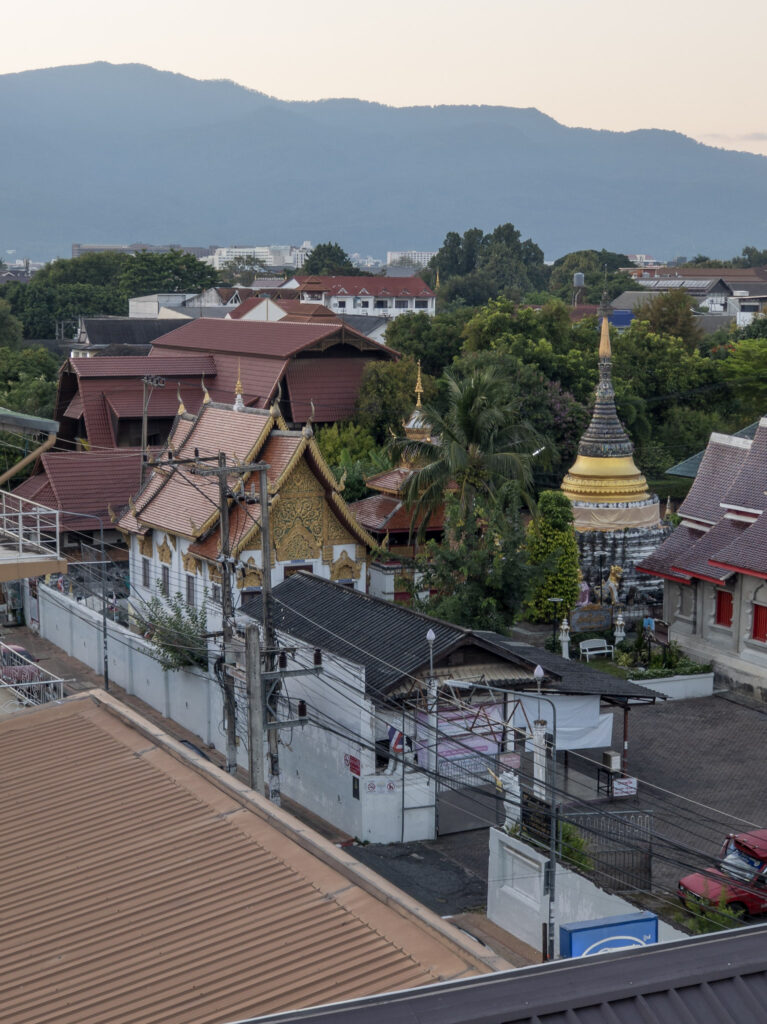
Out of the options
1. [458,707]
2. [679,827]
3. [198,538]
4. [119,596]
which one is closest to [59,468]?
[119,596]

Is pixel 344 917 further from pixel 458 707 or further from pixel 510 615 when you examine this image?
pixel 510 615

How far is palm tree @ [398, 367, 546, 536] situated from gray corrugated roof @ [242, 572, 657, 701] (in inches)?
297

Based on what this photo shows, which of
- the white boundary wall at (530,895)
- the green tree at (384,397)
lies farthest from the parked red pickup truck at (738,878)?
the green tree at (384,397)

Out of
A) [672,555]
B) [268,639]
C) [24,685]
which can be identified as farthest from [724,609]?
[24,685]

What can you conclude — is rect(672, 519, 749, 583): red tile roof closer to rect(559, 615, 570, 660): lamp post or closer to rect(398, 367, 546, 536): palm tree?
rect(559, 615, 570, 660): lamp post

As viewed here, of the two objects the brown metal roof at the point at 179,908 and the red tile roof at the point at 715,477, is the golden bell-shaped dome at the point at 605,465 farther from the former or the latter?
the brown metal roof at the point at 179,908

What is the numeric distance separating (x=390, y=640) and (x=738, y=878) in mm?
8542

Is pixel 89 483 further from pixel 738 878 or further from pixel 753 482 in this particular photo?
pixel 738 878

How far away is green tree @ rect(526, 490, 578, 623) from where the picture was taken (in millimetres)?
36156

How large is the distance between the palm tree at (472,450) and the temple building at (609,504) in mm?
4342

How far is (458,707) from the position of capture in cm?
2417

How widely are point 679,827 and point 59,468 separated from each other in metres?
28.7

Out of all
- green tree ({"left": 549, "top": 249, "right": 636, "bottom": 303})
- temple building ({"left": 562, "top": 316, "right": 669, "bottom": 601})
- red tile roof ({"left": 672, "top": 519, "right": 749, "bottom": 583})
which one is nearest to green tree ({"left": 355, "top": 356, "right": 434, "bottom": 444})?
temple building ({"left": 562, "top": 316, "right": 669, "bottom": 601})

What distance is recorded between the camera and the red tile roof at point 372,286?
143 metres
